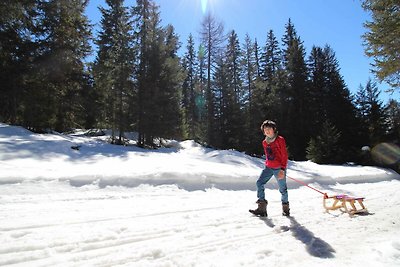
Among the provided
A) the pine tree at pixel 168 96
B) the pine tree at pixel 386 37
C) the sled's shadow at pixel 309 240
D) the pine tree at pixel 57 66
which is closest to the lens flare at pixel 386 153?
the pine tree at pixel 386 37

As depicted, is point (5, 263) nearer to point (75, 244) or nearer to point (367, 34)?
point (75, 244)

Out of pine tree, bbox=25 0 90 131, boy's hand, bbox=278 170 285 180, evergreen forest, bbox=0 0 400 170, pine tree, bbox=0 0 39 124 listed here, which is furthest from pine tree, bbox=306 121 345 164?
pine tree, bbox=0 0 39 124

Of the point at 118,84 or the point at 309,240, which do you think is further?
the point at 118,84

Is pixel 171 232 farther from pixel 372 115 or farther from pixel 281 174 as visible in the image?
pixel 372 115

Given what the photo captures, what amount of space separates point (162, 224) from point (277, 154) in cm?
278

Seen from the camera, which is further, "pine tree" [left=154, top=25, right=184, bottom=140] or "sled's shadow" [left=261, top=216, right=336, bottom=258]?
"pine tree" [left=154, top=25, right=184, bottom=140]

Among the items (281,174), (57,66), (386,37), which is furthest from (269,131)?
(57,66)

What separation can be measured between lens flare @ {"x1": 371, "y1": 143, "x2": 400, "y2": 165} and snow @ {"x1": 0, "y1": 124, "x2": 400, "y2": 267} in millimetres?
14443

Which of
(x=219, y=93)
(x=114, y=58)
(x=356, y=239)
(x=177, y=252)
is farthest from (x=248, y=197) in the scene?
(x=219, y=93)

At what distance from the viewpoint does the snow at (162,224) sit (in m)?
3.64

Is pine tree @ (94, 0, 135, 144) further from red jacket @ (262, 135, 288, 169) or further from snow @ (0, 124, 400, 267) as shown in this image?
red jacket @ (262, 135, 288, 169)

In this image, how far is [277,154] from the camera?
6207 millimetres

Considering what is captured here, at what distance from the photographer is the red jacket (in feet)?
20.2

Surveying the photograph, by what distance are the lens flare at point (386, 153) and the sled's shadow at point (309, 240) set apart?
744 inches
